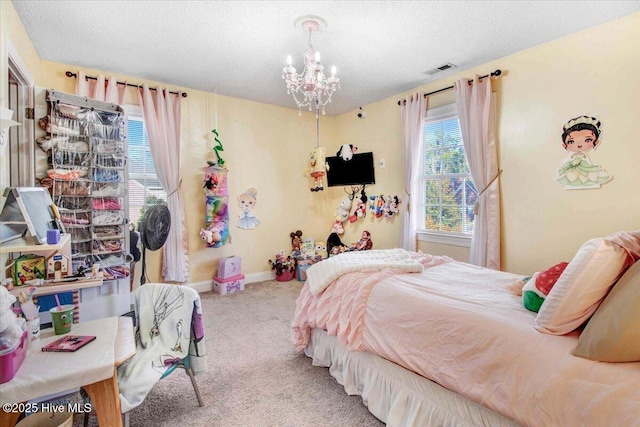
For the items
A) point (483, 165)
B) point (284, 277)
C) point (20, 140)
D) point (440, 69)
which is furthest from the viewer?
point (284, 277)

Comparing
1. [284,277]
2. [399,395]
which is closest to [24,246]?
[399,395]

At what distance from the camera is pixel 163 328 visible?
1.84 m

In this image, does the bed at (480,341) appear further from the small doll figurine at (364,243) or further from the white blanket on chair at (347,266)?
the small doll figurine at (364,243)

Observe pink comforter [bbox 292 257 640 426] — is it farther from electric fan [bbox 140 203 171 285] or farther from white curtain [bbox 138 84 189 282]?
white curtain [bbox 138 84 189 282]

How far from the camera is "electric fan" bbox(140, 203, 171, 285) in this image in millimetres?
3141

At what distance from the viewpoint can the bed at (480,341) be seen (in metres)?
1.10

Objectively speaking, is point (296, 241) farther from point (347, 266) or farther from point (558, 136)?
point (558, 136)

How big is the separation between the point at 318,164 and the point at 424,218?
5.34 feet

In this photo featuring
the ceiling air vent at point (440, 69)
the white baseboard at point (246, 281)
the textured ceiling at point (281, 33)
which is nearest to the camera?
the textured ceiling at point (281, 33)

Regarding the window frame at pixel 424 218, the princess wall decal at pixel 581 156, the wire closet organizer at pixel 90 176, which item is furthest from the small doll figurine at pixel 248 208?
the princess wall decal at pixel 581 156

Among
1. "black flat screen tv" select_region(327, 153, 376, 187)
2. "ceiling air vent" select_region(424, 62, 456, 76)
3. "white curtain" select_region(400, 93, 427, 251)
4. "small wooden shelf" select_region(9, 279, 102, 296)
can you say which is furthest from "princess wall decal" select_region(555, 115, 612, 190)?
"small wooden shelf" select_region(9, 279, 102, 296)

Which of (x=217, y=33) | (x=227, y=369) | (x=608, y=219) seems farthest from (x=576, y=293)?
(x=217, y=33)

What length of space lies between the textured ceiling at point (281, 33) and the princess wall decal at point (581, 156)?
78 cm

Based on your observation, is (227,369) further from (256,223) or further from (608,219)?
(608,219)
